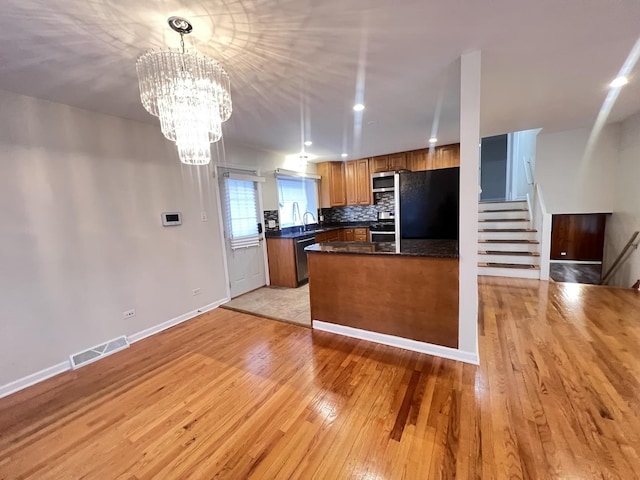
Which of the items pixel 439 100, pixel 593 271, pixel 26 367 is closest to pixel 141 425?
pixel 26 367

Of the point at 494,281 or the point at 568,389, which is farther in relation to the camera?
the point at 494,281

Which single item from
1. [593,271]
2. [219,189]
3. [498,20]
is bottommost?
[593,271]

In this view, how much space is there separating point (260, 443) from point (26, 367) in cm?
218

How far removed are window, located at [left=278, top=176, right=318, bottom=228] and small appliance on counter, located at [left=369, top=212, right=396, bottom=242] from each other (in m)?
1.32

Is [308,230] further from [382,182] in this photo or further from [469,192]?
[469,192]

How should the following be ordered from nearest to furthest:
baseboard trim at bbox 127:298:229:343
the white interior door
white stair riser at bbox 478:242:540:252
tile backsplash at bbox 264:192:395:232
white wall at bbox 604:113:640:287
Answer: baseboard trim at bbox 127:298:229:343 → white wall at bbox 604:113:640:287 → the white interior door → white stair riser at bbox 478:242:540:252 → tile backsplash at bbox 264:192:395:232

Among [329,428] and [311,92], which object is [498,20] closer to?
[311,92]

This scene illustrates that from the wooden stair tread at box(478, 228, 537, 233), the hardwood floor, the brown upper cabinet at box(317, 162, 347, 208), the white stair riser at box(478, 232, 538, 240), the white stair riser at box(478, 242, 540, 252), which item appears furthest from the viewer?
the brown upper cabinet at box(317, 162, 347, 208)

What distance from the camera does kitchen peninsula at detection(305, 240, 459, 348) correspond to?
2.19 m

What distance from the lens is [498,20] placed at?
61.0 inches

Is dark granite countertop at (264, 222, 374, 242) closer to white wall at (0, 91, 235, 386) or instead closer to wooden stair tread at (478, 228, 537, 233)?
white wall at (0, 91, 235, 386)

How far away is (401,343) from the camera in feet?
7.90

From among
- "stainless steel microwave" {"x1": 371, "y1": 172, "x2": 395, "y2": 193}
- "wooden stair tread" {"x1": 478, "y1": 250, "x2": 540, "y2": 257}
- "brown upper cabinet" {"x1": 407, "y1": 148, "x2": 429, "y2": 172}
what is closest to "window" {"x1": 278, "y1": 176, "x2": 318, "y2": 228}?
"stainless steel microwave" {"x1": 371, "y1": 172, "x2": 395, "y2": 193}

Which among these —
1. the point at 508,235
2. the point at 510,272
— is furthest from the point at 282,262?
the point at 508,235
